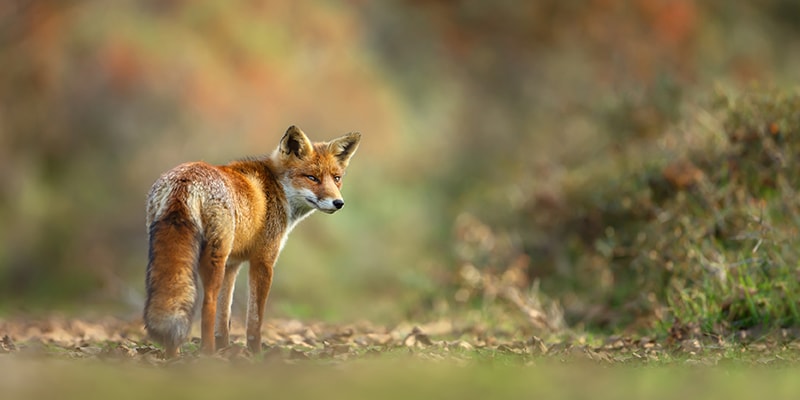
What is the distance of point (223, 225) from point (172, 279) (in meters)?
0.65

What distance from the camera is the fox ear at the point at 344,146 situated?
7510mm

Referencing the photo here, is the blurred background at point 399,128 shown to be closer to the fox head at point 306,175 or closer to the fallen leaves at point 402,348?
the fallen leaves at point 402,348

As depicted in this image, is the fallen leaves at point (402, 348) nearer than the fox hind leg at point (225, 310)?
Yes

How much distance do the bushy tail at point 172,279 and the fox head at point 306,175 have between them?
1313 millimetres

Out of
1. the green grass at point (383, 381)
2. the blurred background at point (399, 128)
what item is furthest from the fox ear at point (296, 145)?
the blurred background at point (399, 128)

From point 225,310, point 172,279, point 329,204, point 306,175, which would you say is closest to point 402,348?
point 329,204

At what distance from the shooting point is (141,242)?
59.3ft

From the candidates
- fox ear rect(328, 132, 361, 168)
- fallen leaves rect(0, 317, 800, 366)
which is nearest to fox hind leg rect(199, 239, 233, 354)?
fallen leaves rect(0, 317, 800, 366)

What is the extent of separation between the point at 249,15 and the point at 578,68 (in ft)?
29.2

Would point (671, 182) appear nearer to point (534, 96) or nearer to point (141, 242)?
point (141, 242)

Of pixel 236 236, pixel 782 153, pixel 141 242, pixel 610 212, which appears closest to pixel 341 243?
pixel 141 242

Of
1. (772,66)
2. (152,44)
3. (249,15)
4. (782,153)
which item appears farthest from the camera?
(772,66)

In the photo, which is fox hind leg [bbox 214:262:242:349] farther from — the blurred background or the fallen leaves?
the blurred background

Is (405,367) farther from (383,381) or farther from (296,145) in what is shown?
(296,145)
